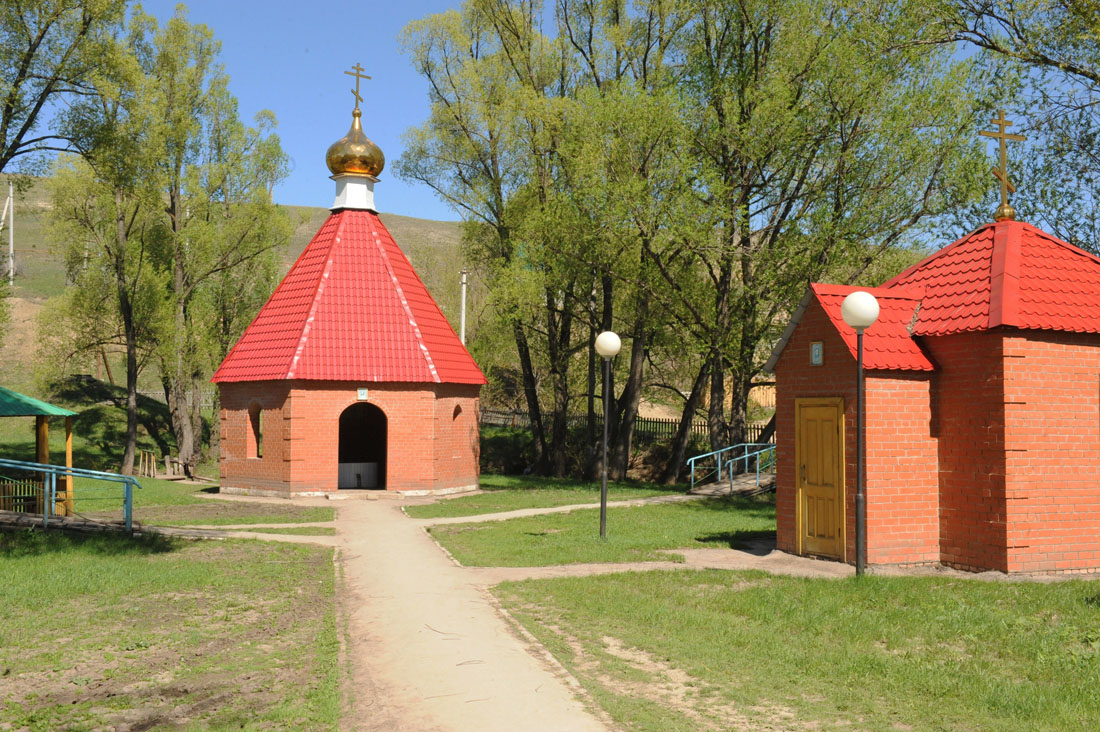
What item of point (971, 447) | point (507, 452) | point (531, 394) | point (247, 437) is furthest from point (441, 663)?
point (507, 452)

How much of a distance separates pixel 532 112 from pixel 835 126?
9.92 metres

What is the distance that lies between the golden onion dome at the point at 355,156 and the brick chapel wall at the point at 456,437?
6.86 m

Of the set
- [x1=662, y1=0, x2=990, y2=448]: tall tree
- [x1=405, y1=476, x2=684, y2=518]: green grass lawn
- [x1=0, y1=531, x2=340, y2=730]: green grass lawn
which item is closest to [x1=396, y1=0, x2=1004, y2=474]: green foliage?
[x1=662, y1=0, x2=990, y2=448]: tall tree

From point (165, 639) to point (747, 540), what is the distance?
8.86m

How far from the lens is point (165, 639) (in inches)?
317

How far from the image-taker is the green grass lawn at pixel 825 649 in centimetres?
586

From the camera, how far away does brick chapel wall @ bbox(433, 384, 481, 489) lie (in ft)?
74.8

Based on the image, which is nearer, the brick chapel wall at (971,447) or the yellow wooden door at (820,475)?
the brick chapel wall at (971,447)

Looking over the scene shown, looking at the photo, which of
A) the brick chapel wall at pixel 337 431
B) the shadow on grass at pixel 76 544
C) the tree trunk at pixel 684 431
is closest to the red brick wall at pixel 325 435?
the brick chapel wall at pixel 337 431

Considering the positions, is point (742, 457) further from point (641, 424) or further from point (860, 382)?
point (860, 382)

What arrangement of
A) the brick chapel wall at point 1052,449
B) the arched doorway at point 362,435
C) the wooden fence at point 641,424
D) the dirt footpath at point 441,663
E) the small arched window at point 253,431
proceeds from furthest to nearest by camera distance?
the wooden fence at point 641,424 < the arched doorway at point 362,435 < the small arched window at point 253,431 < the brick chapel wall at point 1052,449 < the dirt footpath at point 441,663

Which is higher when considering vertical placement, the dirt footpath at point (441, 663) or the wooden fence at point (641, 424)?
the wooden fence at point (641, 424)

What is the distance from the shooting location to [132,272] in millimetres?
30812

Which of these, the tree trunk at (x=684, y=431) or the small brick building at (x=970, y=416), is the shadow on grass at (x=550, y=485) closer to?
the tree trunk at (x=684, y=431)
